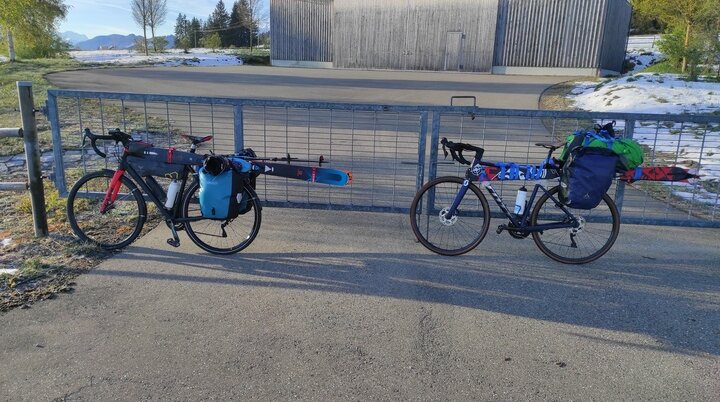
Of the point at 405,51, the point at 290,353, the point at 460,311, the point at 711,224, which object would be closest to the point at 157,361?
the point at 290,353

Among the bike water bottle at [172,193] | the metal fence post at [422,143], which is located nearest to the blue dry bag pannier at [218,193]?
the bike water bottle at [172,193]

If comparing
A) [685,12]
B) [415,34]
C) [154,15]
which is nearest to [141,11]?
[154,15]

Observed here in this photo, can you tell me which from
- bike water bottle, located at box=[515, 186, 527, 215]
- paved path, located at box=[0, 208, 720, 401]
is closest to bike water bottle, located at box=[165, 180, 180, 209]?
paved path, located at box=[0, 208, 720, 401]

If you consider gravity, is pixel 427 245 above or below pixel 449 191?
below

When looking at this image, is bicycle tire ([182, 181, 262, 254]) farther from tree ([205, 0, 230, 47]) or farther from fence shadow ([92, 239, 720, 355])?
tree ([205, 0, 230, 47])

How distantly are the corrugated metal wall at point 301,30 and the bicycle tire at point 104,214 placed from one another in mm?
37819

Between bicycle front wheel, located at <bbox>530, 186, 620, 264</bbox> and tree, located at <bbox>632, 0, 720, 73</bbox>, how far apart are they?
716 inches

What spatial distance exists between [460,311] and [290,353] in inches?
51.7

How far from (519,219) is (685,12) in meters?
25.4

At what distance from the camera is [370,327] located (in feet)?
11.5

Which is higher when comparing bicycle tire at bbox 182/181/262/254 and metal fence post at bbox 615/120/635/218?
metal fence post at bbox 615/120/635/218

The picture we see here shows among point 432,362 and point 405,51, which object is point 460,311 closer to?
point 432,362

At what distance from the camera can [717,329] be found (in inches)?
141

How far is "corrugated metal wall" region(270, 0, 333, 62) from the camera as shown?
1626 inches
